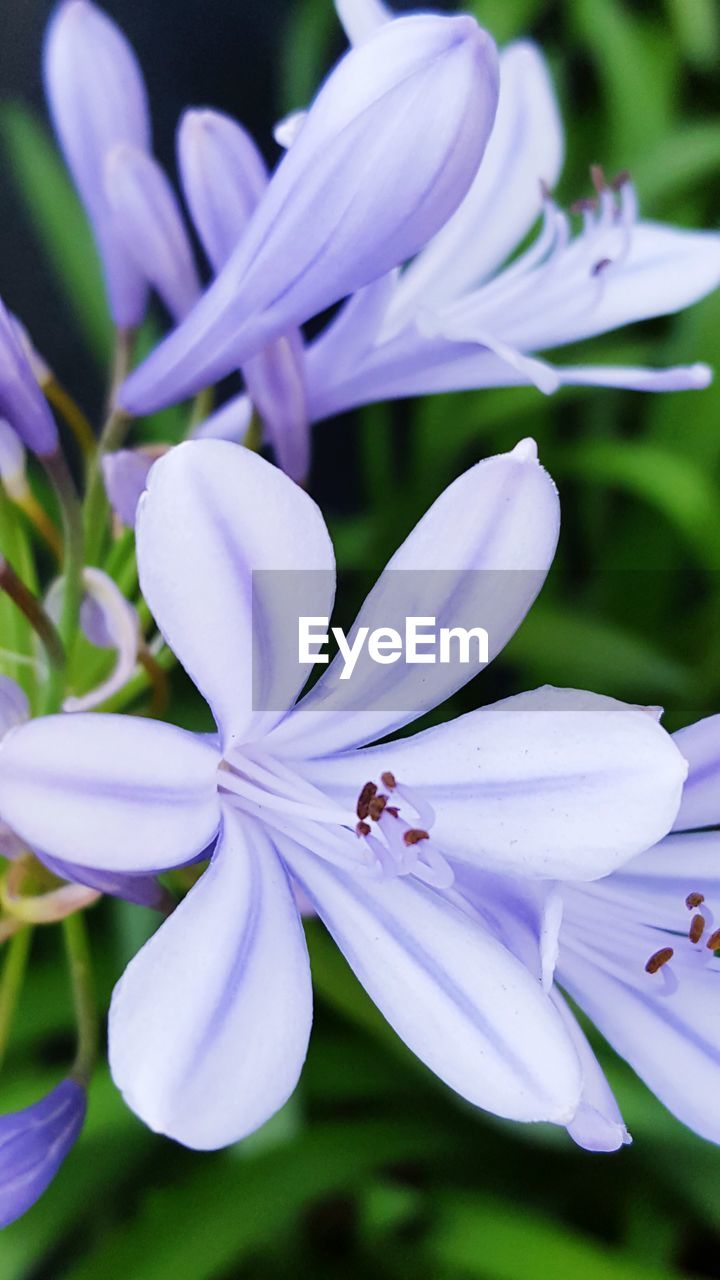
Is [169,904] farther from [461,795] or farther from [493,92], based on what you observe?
[493,92]

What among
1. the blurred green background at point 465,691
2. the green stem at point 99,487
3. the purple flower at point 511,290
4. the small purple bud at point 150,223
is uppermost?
the small purple bud at point 150,223

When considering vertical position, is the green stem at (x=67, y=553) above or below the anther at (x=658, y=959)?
above

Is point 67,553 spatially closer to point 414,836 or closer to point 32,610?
point 32,610

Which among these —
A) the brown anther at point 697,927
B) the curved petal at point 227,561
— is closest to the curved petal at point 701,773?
the brown anther at point 697,927

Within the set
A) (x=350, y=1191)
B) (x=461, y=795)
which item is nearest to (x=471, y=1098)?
(x=461, y=795)

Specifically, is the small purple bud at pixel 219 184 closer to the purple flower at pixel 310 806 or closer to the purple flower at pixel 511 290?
the purple flower at pixel 511 290

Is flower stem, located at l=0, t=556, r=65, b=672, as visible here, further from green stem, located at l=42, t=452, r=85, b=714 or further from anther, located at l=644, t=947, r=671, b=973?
anther, located at l=644, t=947, r=671, b=973

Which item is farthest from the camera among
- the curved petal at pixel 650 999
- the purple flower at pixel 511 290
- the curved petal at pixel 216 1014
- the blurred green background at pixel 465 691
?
the blurred green background at pixel 465 691
